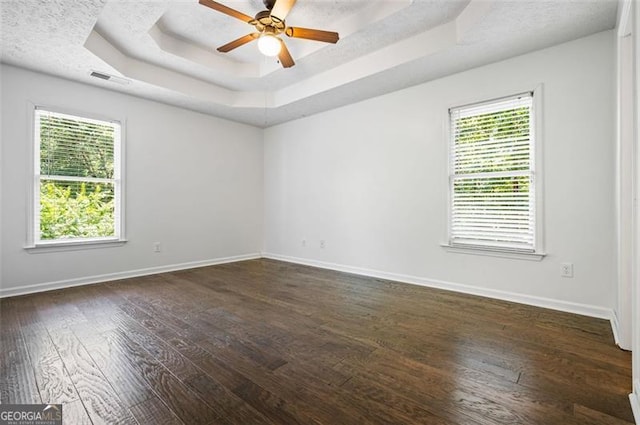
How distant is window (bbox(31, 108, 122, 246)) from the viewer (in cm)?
358

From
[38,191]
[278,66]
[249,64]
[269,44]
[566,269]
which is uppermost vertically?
[249,64]

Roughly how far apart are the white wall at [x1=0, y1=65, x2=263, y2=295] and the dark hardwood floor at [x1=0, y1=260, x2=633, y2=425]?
2.05 ft

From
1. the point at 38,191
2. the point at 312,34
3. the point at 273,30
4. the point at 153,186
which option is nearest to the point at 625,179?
the point at 312,34

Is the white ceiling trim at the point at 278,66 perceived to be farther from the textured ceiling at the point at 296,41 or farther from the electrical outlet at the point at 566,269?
the electrical outlet at the point at 566,269

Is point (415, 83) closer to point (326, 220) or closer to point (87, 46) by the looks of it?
point (326, 220)

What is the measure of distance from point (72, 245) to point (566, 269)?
5638mm

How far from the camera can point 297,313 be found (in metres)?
2.86

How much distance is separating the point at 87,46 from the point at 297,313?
3406mm

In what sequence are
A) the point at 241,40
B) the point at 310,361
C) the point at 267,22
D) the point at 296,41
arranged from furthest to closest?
the point at 296,41 → the point at 241,40 → the point at 267,22 → the point at 310,361

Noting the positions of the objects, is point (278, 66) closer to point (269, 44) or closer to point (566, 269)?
point (269, 44)

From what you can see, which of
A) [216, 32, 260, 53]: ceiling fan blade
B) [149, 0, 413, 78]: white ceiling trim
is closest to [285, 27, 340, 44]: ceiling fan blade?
[216, 32, 260, 53]: ceiling fan blade

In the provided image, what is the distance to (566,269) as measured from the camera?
2.88 metres

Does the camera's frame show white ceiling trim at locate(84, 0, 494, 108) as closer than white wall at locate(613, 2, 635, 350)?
No

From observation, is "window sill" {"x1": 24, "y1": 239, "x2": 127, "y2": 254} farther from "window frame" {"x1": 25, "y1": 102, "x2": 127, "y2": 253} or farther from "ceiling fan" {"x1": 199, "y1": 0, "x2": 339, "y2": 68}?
"ceiling fan" {"x1": 199, "y1": 0, "x2": 339, "y2": 68}
